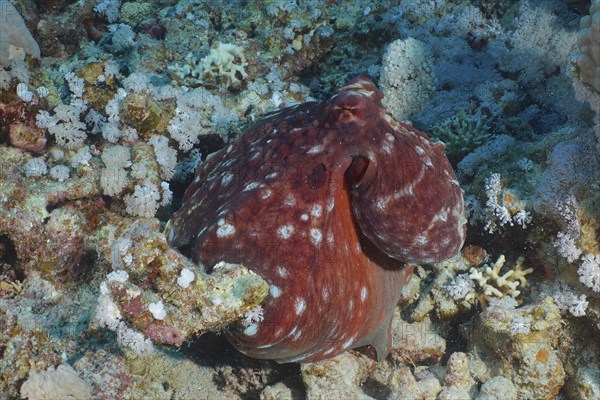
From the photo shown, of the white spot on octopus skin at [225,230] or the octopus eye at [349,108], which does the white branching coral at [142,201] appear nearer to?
the white spot on octopus skin at [225,230]

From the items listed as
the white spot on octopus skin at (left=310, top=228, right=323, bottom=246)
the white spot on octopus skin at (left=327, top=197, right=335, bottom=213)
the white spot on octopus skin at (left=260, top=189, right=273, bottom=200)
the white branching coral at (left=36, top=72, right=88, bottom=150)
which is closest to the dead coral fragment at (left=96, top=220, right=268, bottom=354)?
the white spot on octopus skin at (left=310, top=228, right=323, bottom=246)

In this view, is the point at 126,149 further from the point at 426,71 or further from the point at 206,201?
the point at 426,71

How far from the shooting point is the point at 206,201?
397 centimetres

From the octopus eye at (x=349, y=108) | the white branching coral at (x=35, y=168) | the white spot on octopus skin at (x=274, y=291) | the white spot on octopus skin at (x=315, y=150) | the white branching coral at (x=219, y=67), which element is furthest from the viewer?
the white branching coral at (x=219, y=67)

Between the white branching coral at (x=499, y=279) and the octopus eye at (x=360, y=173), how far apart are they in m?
Result: 1.88

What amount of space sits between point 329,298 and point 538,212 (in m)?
2.29

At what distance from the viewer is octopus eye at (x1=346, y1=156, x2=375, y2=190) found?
3.51 m

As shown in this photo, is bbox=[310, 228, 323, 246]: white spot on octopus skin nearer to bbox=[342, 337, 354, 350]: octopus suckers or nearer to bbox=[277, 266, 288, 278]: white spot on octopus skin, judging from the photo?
bbox=[277, 266, 288, 278]: white spot on octopus skin

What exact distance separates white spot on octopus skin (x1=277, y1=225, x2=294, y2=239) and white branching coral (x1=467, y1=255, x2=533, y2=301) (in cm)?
221

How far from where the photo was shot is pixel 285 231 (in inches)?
137

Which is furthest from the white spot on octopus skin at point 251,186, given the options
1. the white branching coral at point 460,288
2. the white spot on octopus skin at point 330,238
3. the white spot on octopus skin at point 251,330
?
the white branching coral at point 460,288

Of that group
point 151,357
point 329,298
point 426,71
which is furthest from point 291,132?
point 426,71

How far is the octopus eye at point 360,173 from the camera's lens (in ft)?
11.5

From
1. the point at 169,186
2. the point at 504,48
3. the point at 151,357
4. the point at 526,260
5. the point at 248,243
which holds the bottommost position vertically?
the point at 151,357
